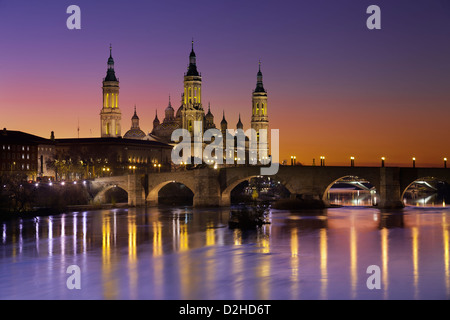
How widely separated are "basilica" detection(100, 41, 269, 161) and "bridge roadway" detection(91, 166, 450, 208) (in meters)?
54.9

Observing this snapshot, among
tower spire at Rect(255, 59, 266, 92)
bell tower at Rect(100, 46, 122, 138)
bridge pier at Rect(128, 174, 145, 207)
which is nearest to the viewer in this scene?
bridge pier at Rect(128, 174, 145, 207)

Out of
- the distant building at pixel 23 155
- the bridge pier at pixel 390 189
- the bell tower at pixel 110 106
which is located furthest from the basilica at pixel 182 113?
the bridge pier at pixel 390 189

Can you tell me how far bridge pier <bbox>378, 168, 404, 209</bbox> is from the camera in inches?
2475

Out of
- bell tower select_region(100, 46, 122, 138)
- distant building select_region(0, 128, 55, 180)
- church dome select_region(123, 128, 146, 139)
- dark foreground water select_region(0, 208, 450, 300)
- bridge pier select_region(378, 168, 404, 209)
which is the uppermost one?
bell tower select_region(100, 46, 122, 138)

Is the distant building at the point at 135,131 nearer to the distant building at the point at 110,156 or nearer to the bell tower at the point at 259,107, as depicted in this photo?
the distant building at the point at 110,156

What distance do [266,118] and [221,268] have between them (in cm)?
12675

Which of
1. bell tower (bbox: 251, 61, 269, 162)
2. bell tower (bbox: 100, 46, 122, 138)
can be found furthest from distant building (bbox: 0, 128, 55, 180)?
bell tower (bbox: 251, 61, 269, 162)

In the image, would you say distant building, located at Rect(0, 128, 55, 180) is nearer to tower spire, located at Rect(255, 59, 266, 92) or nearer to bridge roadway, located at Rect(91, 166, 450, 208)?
bridge roadway, located at Rect(91, 166, 450, 208)

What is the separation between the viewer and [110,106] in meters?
146

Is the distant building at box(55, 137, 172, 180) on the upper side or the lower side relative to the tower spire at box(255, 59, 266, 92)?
lower

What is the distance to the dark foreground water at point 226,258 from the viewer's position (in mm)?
26984

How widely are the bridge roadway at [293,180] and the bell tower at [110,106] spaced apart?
2550 inches

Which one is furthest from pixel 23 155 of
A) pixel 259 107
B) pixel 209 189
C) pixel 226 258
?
pixel 226 258

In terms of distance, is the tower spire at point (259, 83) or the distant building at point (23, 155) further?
the tower spire at point (259, 83)
